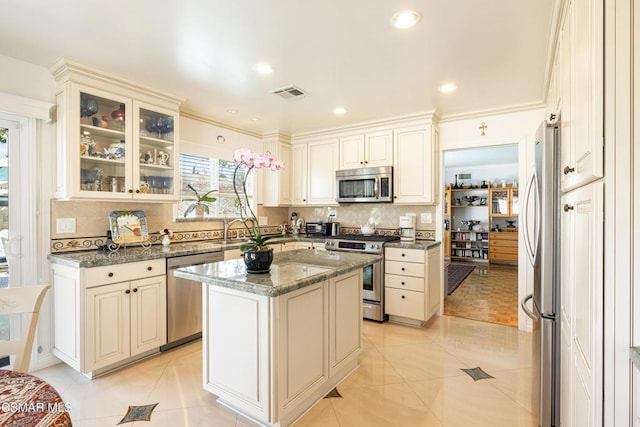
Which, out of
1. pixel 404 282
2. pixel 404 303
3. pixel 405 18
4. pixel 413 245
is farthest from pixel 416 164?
pixel 405 18

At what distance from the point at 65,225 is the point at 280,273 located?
6.83 feet

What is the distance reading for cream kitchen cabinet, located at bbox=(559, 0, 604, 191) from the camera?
92 cm

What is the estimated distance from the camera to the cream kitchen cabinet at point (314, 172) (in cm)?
448

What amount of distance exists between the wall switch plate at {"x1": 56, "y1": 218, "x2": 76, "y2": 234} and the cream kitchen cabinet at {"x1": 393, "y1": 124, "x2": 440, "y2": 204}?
3.31 meters

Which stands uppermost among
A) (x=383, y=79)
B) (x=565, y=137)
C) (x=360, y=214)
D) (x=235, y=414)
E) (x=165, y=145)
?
(x=383, y=79)

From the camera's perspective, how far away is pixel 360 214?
4.59 metres

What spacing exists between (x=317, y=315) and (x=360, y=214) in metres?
2.66

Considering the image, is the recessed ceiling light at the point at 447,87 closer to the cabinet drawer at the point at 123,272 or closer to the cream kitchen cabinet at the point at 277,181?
the cream kitchen cabinet at the point at 277,181

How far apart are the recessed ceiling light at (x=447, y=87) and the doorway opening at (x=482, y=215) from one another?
3417 mm

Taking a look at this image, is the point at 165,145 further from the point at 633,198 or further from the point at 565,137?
A: the point at 633,198

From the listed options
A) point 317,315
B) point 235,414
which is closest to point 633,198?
point 317,315

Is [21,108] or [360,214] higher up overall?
[21,108]

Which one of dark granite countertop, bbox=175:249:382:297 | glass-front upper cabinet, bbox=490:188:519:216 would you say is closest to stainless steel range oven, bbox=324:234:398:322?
dark granite countertop, bbox=175:249:382:297

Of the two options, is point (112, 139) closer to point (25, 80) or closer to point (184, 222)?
point (25, 80)
